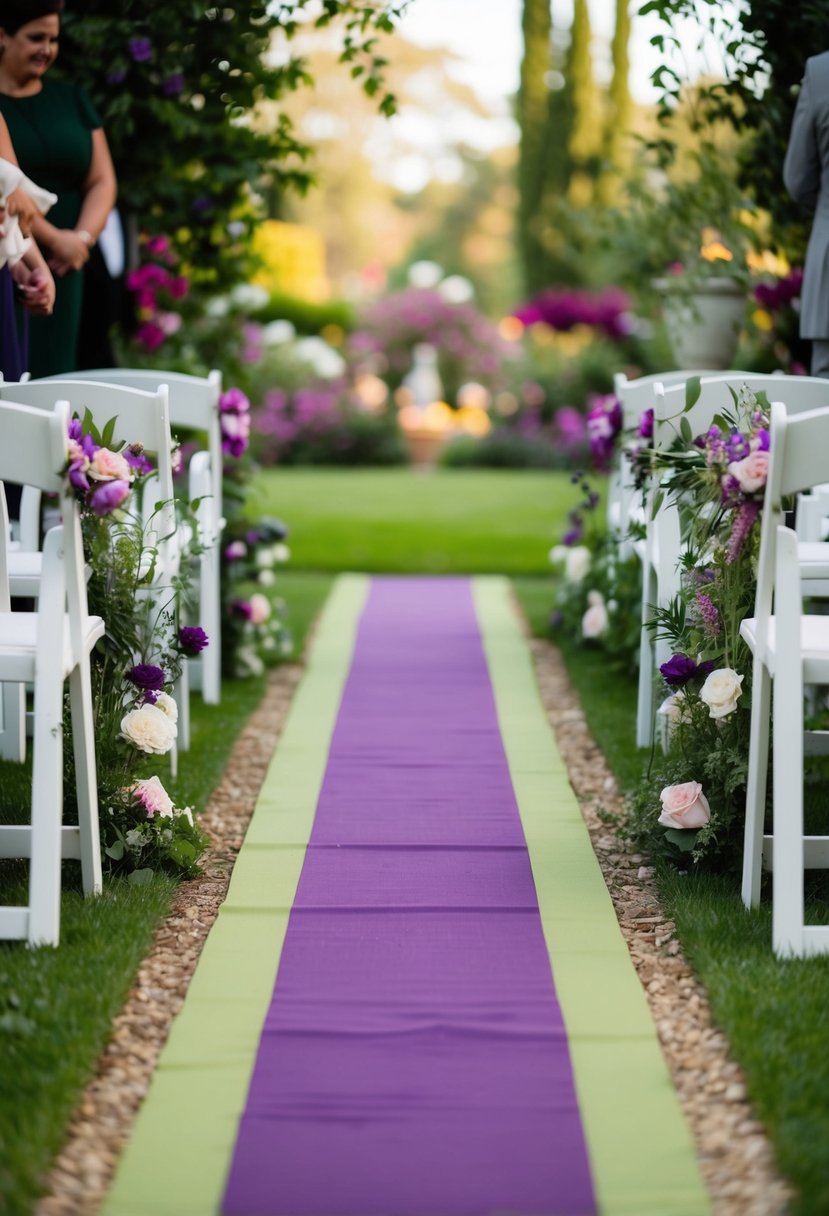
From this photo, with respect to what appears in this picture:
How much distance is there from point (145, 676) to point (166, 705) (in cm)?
11

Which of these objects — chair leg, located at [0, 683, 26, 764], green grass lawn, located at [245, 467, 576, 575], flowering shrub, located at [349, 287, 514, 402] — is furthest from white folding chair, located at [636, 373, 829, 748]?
flowering shrub, located at [349, 287, 514, 402]

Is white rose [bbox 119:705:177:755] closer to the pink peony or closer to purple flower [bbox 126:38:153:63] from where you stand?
the pink peony

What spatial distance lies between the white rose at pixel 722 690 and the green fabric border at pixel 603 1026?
488 mm

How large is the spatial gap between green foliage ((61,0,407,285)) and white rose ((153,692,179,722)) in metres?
3.16

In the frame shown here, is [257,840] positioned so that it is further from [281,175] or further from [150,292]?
[281,175]

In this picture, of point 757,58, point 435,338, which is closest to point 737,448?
point 757,58

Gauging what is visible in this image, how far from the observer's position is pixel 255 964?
2.91 meters

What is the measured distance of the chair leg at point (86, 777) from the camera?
3059mm

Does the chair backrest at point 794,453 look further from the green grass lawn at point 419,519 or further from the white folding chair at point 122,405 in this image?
the green grass lawn at point 419,519

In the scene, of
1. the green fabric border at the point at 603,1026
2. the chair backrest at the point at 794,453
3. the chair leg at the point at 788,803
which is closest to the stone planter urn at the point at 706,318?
the green fabric border at the point at 603,1026

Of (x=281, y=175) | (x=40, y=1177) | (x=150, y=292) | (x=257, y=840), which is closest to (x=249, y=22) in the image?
(x=281, y=175)

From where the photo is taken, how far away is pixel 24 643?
286 cm

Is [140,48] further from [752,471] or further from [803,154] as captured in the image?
[752,471]

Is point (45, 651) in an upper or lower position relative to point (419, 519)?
upper
